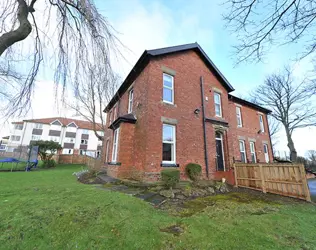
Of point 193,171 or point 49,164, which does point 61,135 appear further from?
point 193,171

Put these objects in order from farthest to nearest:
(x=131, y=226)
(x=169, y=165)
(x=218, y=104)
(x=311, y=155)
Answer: (x=311, y=155) < (x=218, y=104) < (x=169, y=165) < (x=131, y=226)

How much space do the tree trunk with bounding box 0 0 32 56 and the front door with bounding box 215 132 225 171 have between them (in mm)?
10928

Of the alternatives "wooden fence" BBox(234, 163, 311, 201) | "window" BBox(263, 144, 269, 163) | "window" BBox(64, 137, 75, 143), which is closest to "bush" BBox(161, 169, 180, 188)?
"wooden fence" BBox(234, 163, 311, 201)

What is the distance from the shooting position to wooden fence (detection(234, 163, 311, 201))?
Result: 6480 millimetres

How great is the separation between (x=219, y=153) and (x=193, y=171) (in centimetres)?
346

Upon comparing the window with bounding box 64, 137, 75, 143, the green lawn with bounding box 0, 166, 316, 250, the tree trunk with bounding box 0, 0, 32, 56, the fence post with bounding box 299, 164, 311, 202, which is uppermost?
the window with bounding box 64, 137, 75, 143

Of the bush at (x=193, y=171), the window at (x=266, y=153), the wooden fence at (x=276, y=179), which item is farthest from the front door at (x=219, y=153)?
the window at (x=266, y=153)

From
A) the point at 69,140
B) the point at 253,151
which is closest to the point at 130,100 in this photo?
the point at 253,151

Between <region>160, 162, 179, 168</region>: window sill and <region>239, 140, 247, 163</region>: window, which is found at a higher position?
<region>239, 140, 247, 163</region>: window

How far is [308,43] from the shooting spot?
12.9 feet

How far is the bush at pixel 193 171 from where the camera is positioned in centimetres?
855

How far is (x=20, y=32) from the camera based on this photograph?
9.59ft

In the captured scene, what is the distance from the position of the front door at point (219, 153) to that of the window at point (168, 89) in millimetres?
4657

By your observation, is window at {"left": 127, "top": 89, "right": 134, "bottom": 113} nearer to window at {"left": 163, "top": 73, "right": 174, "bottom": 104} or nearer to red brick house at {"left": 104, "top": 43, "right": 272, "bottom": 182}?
red brick house at {"left": 104, "top": 43, "right": 272, "bottom": 182}
